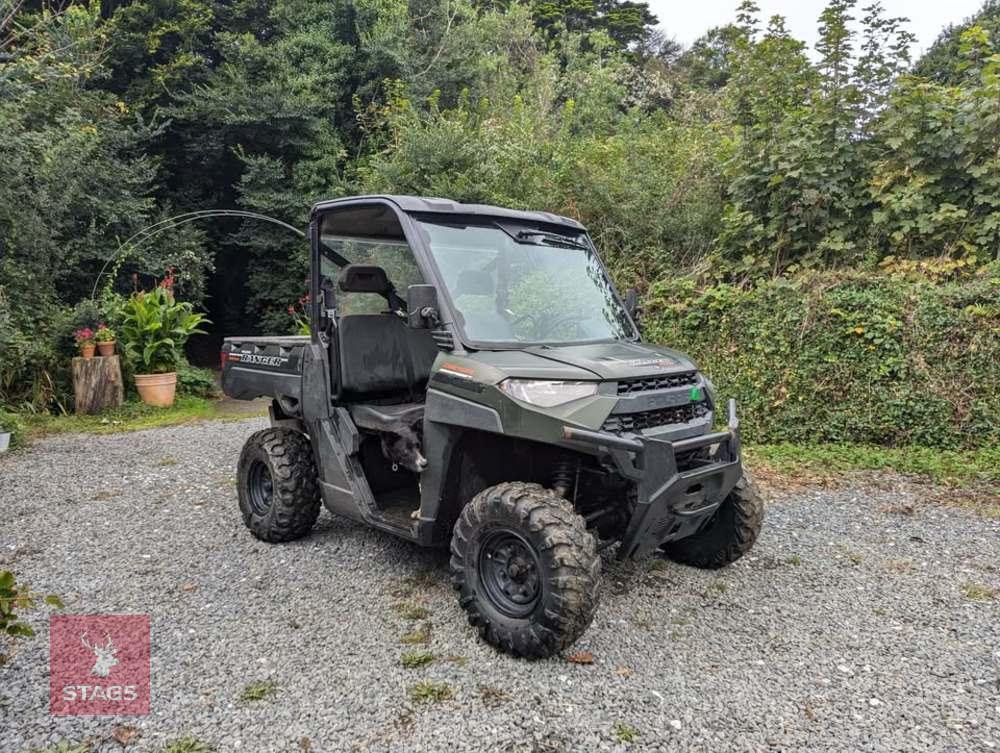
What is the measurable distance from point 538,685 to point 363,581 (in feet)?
4.61

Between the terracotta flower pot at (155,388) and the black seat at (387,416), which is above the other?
the black seat at (387,416)

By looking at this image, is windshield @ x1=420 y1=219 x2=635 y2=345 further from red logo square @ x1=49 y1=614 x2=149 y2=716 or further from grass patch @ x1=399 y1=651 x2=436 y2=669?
red logo square @ x1=49 y1=614 x2=149 y2=716

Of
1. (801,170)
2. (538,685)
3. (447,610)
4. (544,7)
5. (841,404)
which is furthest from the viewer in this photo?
(544,7)

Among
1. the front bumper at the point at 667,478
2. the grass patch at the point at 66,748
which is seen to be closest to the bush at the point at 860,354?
the front bumper at the point at 667,478

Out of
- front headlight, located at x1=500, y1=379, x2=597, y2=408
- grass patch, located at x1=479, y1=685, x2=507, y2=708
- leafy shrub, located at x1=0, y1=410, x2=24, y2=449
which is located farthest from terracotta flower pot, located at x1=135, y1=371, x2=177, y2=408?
grass patch, located at x1=479, y1=685, x2=507, y2=708

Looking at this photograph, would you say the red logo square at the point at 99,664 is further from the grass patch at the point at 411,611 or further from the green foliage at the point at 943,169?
the green foliage at the point at 943,169

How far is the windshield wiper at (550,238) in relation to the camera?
12.8ft

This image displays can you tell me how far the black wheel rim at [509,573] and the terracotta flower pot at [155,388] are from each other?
814cm

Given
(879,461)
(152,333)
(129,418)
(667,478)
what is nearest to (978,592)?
(667,478)

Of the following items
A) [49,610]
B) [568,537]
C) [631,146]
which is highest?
[631,146]

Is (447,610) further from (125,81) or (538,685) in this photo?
(125,81)

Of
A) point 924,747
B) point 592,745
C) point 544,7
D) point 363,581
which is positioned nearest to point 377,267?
point 363,581

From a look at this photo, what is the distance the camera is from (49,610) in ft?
11.8

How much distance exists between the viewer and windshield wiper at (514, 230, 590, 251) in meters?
3.91
